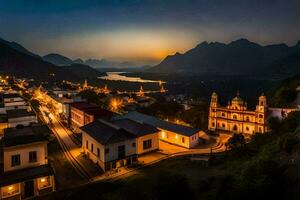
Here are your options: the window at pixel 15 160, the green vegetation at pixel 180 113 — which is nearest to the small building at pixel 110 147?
the window at pixel 15 160

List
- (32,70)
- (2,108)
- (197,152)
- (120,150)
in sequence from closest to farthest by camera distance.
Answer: (120,150)
(197,152)
(2,108)
(32,70)

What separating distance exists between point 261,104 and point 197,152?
1143 inches

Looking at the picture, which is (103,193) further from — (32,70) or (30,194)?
(32,70)

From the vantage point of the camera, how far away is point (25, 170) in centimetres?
2480

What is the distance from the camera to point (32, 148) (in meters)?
25.6

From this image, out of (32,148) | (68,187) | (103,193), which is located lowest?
(68,187)

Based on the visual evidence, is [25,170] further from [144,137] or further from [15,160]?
[144,137]

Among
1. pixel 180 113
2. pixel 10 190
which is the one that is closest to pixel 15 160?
pixel 10 190

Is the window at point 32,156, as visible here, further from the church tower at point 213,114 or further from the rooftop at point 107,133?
the church tower at point 213,114

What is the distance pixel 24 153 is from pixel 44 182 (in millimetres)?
4023

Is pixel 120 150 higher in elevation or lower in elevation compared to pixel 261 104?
lower

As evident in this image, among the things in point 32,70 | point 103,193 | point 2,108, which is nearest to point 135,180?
point 103,193

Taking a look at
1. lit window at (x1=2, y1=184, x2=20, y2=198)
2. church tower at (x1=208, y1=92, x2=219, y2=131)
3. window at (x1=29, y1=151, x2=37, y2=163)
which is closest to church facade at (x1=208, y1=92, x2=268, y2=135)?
church tower at (x1=208, y1=92, x2=219, y2=131)

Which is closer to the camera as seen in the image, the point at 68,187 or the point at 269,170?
the point at 269,170
